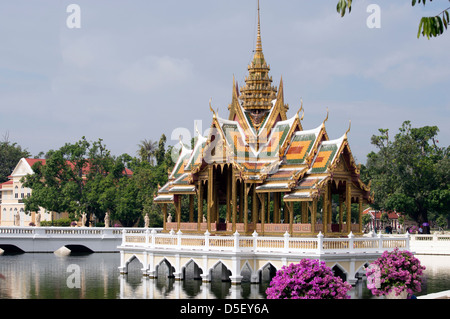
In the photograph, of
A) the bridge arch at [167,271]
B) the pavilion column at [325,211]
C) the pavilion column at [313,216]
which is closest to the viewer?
the pavilion column at [313,216]

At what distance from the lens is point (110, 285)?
3028cm

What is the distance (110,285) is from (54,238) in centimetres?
2423

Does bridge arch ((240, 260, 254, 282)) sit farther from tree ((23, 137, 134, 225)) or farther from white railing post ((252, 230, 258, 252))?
tree ((23, 137, 134, 225))

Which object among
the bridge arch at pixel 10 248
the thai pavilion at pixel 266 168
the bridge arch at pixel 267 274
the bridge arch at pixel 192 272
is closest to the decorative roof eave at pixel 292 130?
the thai pavilion at pixel 266 168

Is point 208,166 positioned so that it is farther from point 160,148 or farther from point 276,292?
point 160,148

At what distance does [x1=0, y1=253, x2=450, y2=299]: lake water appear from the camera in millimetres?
26703

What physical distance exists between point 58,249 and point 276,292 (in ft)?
129

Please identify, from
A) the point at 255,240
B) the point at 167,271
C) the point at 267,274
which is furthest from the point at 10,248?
the point at 255,240

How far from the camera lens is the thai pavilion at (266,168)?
96.7 ft

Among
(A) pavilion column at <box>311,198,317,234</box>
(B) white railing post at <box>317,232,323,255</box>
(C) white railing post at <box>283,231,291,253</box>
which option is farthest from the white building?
(B) white railing post at <box>317,232,323,255</box>

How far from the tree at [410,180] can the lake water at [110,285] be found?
16714 mm

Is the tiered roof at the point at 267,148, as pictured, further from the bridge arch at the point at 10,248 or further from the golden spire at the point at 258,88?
the bridge arch at the point at 10,248

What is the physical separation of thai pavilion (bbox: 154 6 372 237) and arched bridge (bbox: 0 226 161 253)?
67.5 ft
